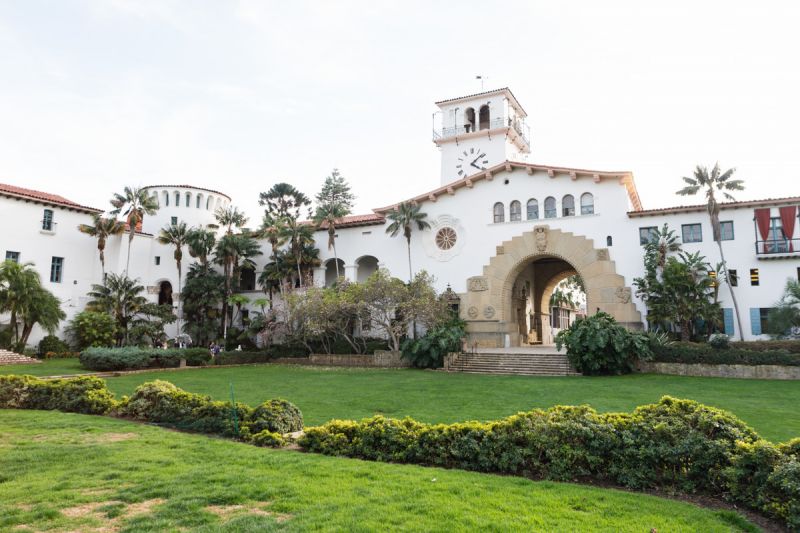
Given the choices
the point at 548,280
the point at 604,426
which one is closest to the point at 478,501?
the point at 604,426

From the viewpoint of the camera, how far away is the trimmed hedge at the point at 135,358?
24.8 m

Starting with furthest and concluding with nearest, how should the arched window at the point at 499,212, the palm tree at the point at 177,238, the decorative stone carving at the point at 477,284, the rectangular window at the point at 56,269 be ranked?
the palm tree at the point at 177,238
the rectangular window at the point at 56,269
the arched window at the point at 499,212
the decorative stone carving at the point at 477,284

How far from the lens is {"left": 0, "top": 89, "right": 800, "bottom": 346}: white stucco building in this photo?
1018 inches

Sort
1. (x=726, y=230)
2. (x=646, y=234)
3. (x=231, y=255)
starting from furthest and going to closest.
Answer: (x=231, y=255) < (x=646, y=234) < (x=726, y=230)

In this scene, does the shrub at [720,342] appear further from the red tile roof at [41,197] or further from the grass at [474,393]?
the red tile roof at [41,197]

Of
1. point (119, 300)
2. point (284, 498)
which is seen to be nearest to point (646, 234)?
point (284, 498)

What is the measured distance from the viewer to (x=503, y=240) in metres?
31.5

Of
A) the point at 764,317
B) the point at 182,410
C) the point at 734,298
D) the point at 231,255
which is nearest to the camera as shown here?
the point at 182,410

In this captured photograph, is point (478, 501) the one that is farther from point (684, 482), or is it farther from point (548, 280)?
point (548, 280)

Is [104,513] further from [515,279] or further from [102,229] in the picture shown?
[102,229]

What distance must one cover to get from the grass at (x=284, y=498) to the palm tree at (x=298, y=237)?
93.0ft

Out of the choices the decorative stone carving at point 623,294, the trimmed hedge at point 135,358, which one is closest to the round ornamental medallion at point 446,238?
the decorative stone carving at point 623,294

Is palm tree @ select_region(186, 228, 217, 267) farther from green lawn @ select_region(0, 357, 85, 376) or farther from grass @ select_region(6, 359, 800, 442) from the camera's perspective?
grass @ select_region(6, 359, 800, 442)

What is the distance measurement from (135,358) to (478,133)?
28.5 metres
